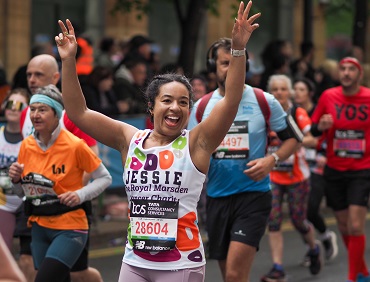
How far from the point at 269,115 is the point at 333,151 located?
247cm

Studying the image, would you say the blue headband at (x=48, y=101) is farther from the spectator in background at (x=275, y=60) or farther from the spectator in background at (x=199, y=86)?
the spectator in background at (x=275, y=60)

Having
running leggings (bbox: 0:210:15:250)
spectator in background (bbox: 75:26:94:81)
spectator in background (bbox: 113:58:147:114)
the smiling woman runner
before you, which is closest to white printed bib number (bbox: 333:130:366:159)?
running leggings (bbox: 0:210:15:250)

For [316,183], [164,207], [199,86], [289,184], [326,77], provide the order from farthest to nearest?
[326,77] < [199,86] < [316,183] < [289,184] < [164,207]

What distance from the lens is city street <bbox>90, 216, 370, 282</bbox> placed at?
10.0 meters

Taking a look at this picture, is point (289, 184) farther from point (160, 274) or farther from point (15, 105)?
point (160, 274)

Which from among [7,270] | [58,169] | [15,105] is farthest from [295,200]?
[7,270]

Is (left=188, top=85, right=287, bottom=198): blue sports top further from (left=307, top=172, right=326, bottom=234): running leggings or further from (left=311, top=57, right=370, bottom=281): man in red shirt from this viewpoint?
(left=307, top=172, right=326, bottom=234): running leggings

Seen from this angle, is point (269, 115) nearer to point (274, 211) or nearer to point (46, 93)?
point (46, 93)

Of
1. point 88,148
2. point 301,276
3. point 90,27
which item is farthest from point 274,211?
point 90,27

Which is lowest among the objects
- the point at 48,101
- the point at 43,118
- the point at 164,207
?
the point at 164,207

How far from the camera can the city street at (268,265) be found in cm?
1005

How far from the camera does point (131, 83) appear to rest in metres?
14.3

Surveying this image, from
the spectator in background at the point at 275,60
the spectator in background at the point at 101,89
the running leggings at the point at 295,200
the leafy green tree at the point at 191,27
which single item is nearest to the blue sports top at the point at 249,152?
the running leggings at the point at 295,200

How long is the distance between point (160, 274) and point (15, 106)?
3.44m
